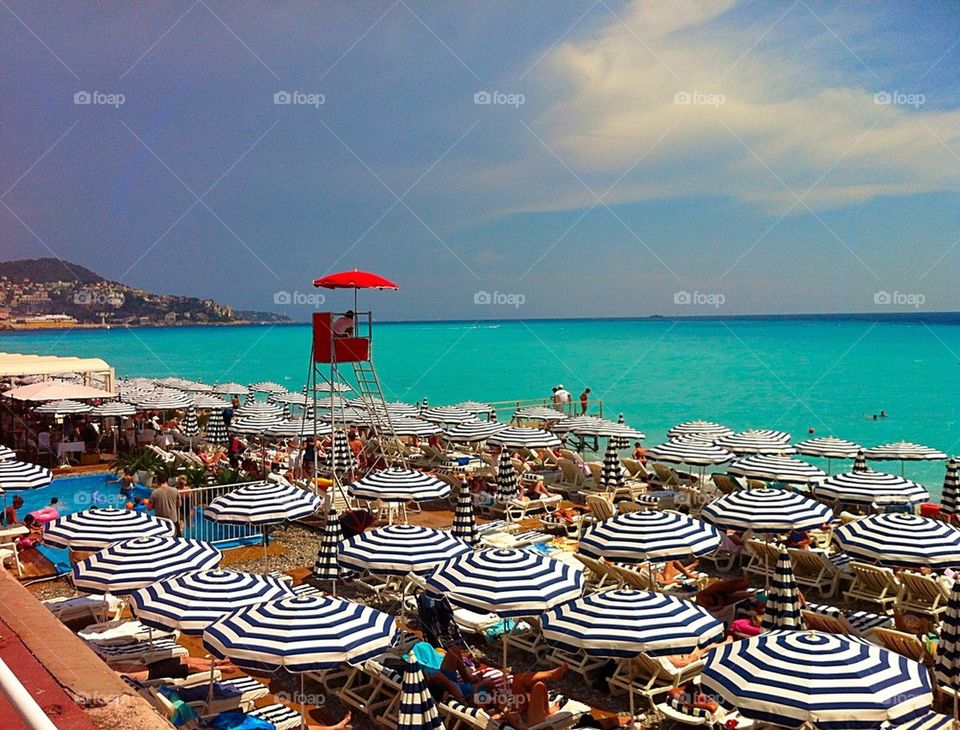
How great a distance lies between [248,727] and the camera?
567cm

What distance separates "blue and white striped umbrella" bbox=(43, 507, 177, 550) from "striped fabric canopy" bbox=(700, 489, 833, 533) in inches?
259

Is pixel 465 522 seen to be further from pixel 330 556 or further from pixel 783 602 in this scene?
pixel 783 602

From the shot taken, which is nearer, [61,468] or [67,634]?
[67,634]

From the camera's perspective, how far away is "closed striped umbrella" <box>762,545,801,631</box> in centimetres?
732

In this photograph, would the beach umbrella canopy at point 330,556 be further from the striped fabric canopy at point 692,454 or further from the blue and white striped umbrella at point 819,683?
the striped fabric canopy at point 692,454

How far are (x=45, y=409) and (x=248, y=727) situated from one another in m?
17.2

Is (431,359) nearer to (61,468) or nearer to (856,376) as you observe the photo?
(856,376)

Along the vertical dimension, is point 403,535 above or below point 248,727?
above

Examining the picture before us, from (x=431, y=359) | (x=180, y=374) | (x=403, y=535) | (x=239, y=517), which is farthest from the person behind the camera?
(x=431, y=359)

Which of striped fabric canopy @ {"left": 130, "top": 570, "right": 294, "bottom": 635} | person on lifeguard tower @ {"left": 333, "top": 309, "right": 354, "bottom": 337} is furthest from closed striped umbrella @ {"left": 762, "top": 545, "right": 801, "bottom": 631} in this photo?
person on lifeguard tower @ {"left": 333, "top": 309, "right": 354, "bottom": 337}

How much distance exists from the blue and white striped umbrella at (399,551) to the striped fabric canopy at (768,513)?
358 cm

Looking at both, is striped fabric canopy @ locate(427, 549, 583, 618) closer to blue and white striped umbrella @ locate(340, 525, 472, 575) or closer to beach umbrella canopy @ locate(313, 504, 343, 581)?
blue and white striped umbrella @ locate(340, 525, 472, 575)

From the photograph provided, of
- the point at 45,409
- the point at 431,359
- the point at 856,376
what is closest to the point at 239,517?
the point at 45,409

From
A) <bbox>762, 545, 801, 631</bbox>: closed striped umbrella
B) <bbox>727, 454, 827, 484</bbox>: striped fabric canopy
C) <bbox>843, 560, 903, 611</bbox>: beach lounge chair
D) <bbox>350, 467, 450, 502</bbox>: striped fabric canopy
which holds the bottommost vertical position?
<bbox>843, 560, 903, 611</bbox>: beach lounge chair
